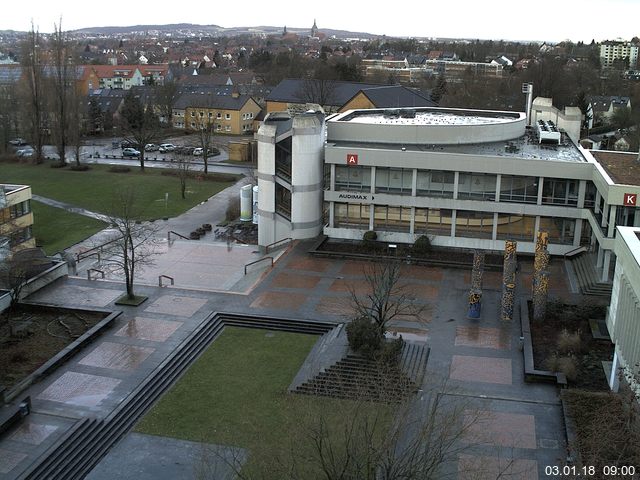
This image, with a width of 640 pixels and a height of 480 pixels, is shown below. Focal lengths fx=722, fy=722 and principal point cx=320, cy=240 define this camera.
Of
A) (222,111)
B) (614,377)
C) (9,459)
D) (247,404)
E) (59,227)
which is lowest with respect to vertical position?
(9,459)

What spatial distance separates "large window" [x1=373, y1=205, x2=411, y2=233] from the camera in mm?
44438

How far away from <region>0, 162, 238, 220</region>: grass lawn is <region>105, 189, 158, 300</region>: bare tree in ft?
5.72

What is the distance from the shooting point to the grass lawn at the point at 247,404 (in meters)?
21.8

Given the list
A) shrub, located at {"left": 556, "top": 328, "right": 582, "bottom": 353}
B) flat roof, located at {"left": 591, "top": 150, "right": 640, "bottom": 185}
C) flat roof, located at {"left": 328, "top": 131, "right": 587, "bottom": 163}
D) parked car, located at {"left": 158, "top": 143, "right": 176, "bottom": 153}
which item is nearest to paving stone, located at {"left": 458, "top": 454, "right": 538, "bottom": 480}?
shrub, located at {"left": 556, "top": 328, "right": 582, "bottom": 353}

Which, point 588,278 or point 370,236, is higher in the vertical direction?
point 370,236

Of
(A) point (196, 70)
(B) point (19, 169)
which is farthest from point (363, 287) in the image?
(A) point (196, 70)

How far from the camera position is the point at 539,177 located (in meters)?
41.8

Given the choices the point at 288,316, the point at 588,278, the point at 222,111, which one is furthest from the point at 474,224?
the point at 222,111

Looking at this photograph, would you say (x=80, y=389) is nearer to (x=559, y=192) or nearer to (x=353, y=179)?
(x=353, y=179)

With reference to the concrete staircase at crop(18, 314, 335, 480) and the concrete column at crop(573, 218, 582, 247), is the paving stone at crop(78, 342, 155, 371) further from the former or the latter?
the concrete column at crop(573, 218, 582, 247)

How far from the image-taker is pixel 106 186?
65062 millimetres

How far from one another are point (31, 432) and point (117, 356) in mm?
5993

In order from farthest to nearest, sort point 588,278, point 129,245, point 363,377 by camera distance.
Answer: point 129,245 < point 588,278 < point 363,377

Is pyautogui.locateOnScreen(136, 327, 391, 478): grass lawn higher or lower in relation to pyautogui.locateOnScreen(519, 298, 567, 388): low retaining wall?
lower
